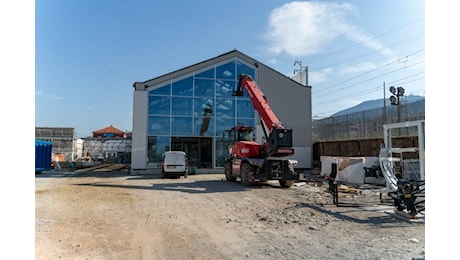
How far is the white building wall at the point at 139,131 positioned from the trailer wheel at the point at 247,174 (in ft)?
32.4

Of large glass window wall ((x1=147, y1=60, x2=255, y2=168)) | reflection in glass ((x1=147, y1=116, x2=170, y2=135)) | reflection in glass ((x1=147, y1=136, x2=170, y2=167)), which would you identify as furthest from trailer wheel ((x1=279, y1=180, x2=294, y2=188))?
reflection in glass ((x1=147, y1=116, x2=170, y2=135))

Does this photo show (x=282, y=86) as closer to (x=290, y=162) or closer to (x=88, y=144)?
(x=290, y=162)

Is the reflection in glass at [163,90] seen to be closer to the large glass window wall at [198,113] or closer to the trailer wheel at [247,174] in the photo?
the large glass window wall at [198,113]

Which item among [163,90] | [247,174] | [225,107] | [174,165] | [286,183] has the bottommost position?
[286,183]

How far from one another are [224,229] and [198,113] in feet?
58.7

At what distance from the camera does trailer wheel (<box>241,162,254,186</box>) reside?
14977 mm

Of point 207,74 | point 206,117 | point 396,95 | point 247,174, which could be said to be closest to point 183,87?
point 207,74

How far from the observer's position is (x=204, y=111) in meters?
24.4

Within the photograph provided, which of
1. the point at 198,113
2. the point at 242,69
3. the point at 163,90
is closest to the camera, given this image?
the point at 163,90

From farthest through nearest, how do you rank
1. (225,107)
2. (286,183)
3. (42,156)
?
1. (225,107)
2. (42,156)
3. (286,183)

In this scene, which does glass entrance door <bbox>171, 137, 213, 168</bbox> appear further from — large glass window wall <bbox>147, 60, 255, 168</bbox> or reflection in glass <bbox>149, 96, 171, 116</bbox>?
reflection in glass <bbox>149, 96, 171, 116</bbox>

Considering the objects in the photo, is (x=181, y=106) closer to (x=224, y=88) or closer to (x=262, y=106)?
(x=224, y=88)

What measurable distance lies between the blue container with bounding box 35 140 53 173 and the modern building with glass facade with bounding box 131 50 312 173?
7.10 metres
